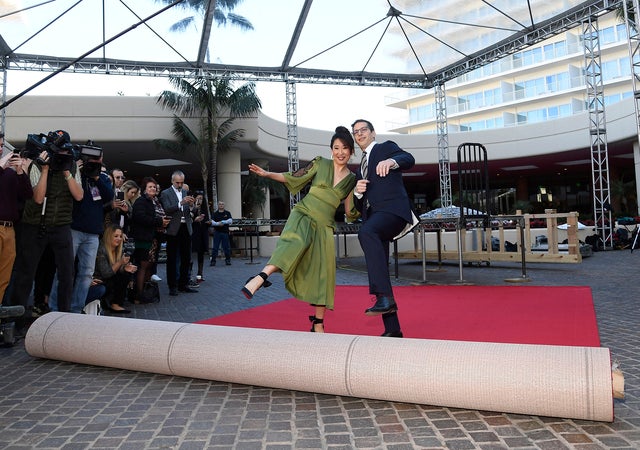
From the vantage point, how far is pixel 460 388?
224 cm

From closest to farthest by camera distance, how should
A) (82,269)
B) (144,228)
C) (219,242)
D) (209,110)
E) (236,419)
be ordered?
(236,419), (82,269), (144,228), (219,242), (209,110)

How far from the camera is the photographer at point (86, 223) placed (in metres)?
4.49

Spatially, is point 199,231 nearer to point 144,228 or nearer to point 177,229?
point 177,229

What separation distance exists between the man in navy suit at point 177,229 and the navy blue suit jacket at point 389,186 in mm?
3842

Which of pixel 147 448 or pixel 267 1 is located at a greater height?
pixel 267 1

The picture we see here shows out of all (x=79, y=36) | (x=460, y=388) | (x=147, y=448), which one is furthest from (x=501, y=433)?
(x=79, y=36)

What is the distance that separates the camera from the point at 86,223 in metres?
4.63

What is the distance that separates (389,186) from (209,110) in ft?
48.1

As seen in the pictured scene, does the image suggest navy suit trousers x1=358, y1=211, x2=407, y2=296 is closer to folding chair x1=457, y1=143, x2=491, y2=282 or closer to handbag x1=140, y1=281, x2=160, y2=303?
folding chair x1=457, y1=143, x2=491, y2=282

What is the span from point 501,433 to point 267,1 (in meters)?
12.6

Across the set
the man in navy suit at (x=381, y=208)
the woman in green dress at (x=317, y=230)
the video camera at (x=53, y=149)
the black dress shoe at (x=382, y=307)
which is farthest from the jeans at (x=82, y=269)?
the black dress shoe at (x=382, y=307)

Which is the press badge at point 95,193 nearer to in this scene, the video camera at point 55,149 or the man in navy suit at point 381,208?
the video camera at point 55,149

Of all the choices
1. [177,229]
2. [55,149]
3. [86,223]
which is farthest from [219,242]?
[55,149]

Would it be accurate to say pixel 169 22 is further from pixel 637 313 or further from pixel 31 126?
pixel 637 313
